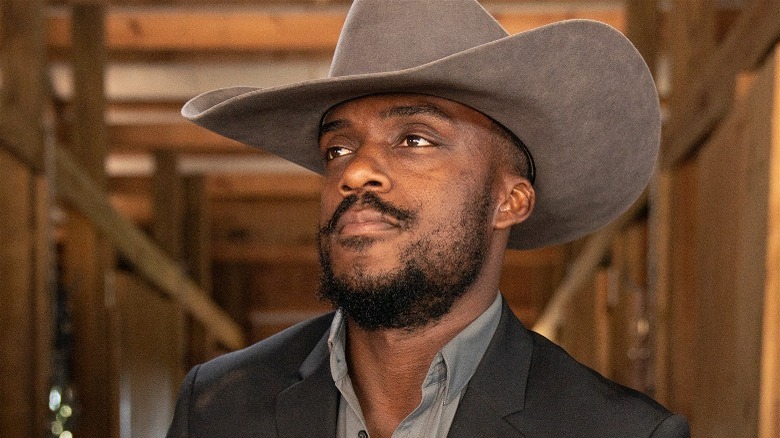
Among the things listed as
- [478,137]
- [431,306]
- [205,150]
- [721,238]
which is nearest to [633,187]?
[478,137]

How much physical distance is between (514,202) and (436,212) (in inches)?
8.1

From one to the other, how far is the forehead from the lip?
153mm

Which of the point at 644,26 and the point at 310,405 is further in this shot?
the point at 644,26

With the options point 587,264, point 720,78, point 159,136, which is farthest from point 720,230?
point 159,136

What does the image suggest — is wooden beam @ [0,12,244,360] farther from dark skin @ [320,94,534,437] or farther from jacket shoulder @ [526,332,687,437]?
jacket shoulder @ [526,332,687,437]

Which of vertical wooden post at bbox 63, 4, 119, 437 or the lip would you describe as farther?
vertical wooden post at bbox 63, 4, 119, 437

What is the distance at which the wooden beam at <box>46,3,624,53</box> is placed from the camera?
5.09 m

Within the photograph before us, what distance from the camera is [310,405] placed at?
1.68 meters

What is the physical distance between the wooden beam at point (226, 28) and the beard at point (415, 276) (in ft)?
11.5

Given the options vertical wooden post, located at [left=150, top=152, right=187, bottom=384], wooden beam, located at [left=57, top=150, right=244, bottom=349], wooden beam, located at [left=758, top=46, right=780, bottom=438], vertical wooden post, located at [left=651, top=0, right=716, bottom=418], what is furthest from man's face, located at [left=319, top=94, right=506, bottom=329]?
vertical wooden post, located at [left=150, top=152, right=187, bottom=384]

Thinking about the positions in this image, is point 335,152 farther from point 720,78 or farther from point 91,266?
point 91,266

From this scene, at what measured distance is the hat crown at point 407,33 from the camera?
1.63 metres

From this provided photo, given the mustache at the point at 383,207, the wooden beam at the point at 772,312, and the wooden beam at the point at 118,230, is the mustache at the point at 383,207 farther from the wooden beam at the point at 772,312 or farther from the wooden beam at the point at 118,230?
the wooden beam at the point at 118,230

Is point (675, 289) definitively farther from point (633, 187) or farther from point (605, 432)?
point (605, 432)
